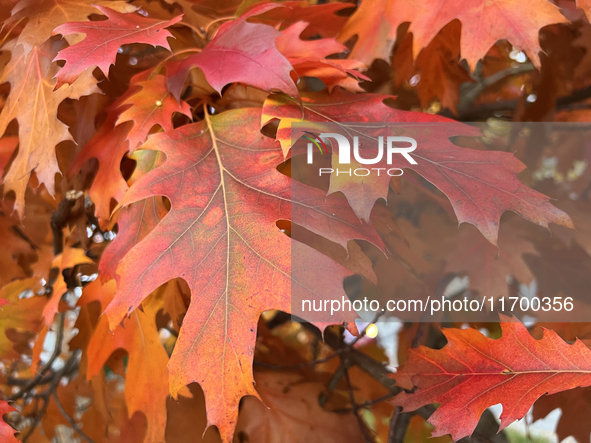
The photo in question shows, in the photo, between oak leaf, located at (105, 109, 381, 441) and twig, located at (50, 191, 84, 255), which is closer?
oak leaf, located at (105, 109, 381, 441)

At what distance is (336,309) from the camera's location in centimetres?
29

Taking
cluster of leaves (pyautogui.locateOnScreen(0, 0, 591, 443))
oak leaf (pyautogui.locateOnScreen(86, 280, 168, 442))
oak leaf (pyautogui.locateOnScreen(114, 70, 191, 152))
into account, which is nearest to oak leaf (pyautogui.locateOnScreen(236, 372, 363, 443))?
cluster of leaves (pyautogui.locateOnScreen(0, 0, 591, 443))

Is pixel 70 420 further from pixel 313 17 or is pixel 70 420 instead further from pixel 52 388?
pixel 313 17

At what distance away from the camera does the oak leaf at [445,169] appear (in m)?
0.30

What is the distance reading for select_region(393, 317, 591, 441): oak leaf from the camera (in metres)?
0.37

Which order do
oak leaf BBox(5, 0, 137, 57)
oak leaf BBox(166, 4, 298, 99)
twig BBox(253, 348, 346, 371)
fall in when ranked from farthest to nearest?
1. twig BBox(253, 348, 346, 371)
2. oak leaf BBox(5, 0, 137, 57)
3. oak leaf BBox(166, 4, 298, 99)

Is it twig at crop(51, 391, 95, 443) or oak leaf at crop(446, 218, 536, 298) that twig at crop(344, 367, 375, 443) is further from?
twig at crop(51, 391, 95, 443)

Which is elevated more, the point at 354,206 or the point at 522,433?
the point at 354,206

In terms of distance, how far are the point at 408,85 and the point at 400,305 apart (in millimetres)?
280

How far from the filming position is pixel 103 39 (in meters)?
0.33

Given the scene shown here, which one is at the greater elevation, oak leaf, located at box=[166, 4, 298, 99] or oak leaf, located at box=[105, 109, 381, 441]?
oak leaf, located at box=[166, 4, 298, 99]

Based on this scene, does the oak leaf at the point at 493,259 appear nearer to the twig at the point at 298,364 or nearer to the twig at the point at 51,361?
the twig at the point at 298,364

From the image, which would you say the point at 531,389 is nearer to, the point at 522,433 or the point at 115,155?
the point at 522,433

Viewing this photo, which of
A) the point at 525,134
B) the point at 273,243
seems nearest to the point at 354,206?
the point at 273,243
